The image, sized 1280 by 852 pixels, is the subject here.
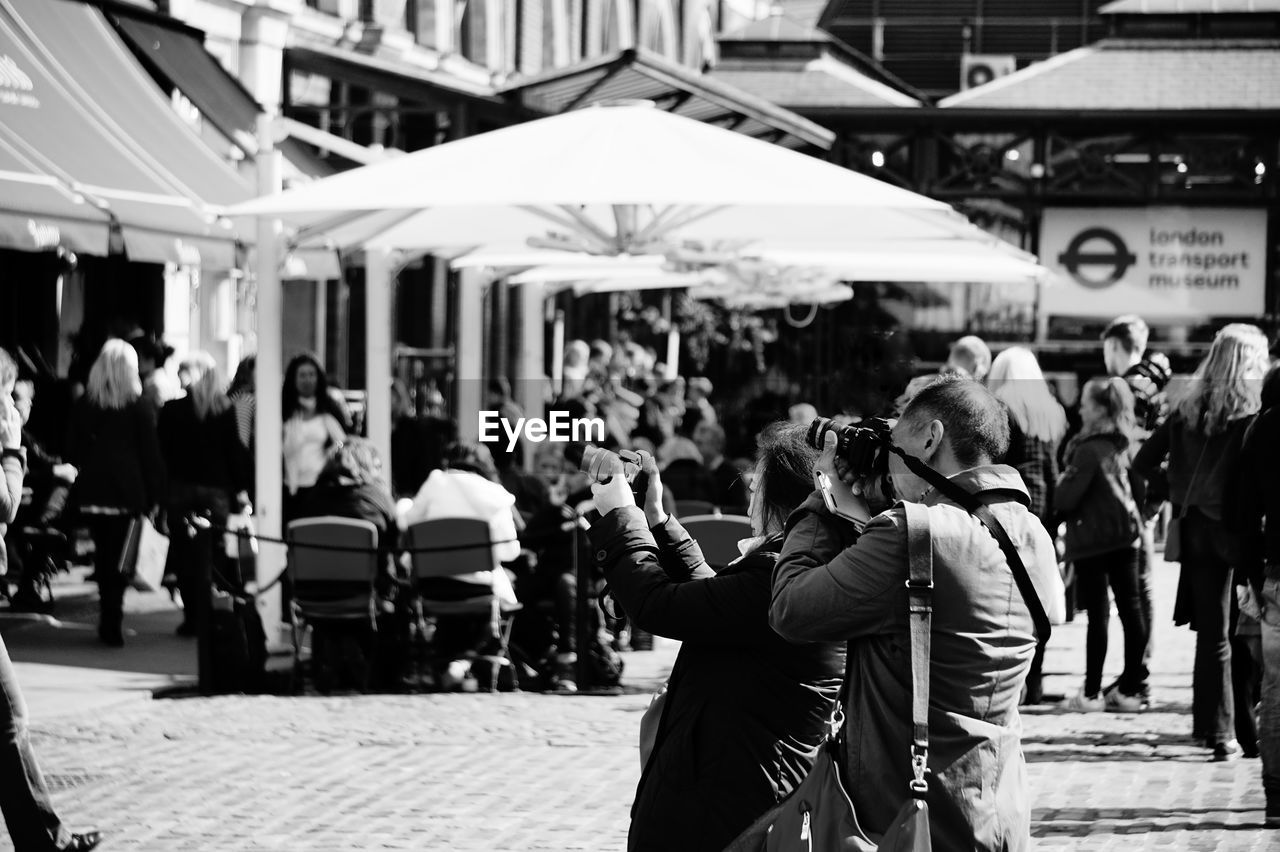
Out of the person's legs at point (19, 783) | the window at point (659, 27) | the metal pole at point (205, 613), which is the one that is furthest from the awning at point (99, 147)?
the window at point (659, 27)

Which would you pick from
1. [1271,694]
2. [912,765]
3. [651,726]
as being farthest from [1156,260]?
[912,765]

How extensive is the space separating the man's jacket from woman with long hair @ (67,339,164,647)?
846 cm

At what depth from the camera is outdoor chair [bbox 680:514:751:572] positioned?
908 centimetres

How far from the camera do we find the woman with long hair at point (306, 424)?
36.2 ft

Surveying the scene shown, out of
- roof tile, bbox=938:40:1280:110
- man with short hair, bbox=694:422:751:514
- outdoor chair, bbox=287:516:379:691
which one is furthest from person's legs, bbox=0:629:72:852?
roof tile, bbox=938:40:1280:110

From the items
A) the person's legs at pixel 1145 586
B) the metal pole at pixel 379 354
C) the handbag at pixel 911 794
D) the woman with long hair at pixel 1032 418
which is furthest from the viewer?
the metal pole at pixel 379 354

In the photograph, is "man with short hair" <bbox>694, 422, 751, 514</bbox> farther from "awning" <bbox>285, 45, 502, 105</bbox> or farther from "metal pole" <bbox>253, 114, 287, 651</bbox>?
"awning" <bbox>285, 45, 502, 105</bbox>

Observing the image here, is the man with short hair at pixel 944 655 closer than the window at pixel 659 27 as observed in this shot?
Yes

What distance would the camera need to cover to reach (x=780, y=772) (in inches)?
148

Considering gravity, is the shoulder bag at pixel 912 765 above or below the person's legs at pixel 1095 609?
above

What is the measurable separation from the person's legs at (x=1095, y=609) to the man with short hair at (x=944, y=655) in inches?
232

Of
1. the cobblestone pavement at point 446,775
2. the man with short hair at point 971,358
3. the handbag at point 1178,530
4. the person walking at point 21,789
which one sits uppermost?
the man with short hair at point 971,358

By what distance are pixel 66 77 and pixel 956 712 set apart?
9.72 m

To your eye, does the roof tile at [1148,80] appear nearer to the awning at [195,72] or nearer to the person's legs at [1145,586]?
the awning at [195,72]
